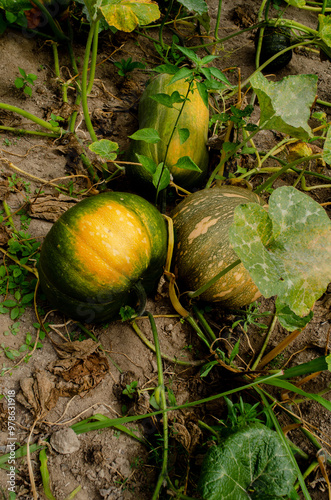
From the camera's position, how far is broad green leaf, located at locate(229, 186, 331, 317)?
1.13m

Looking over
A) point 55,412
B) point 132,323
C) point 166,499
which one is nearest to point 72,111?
point 132,323

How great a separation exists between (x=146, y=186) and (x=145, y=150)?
198 millimetres

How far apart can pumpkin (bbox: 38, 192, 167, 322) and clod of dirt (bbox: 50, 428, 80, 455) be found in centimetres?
46

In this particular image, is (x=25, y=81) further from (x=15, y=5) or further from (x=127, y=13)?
(x=127, y=13)

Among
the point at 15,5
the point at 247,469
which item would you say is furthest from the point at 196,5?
the point at 247,469

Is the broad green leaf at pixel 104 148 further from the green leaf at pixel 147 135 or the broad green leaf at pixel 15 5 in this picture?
the broad green leaf at pixel 15 5

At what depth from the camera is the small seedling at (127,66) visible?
2389mm

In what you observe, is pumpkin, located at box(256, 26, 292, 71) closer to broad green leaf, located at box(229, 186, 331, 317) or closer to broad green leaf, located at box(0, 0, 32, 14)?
broad green leaf, located at box(0, 0, 32, 14)

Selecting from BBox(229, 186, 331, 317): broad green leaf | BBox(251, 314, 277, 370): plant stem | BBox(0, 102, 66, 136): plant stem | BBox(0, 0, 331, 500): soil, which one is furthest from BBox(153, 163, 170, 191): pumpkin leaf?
BBox(251, 314, 277, 370): plant stem

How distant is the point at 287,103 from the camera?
1.63 metres

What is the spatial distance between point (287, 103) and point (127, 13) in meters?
0.83

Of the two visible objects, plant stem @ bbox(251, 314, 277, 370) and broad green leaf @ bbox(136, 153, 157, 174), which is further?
plant stem @ bbox(251, 314, 277, 370)

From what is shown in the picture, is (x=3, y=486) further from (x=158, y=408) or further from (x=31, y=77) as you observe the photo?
(x=31, y=77)

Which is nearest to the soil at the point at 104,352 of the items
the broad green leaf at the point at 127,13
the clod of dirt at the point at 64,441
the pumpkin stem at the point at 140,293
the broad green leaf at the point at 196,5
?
the clod of dirt at the point at 64,441
